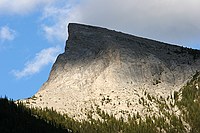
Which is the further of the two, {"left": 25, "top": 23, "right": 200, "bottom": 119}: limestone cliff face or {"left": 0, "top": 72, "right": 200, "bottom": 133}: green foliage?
{"left": 25, "top": 23, "right": 200, "bottom": 119}: limestone cliff face

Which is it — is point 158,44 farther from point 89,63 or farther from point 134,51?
point 89,63

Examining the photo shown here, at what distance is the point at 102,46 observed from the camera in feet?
211

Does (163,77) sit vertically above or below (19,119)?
above

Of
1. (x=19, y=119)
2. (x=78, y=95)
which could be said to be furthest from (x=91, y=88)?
(x=19, y=119)

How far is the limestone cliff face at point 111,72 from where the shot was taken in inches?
2137

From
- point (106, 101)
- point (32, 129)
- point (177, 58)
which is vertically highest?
point (177, 58)

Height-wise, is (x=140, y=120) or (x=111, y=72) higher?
(x=111, y=72)

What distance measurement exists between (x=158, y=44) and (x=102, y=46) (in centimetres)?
766

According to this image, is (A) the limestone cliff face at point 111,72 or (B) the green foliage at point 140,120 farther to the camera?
(A) the limestone cliff face at point 111,72

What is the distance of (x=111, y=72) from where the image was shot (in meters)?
59.3

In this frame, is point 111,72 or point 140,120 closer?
point 140,120

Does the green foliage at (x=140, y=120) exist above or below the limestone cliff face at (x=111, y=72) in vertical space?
below

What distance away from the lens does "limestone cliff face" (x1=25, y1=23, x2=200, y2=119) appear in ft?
178

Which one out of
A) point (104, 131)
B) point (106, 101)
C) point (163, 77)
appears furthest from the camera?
point (163, 77)
